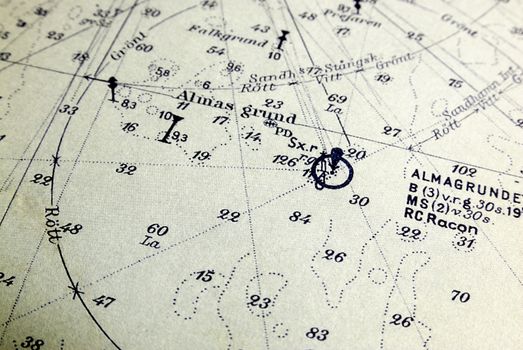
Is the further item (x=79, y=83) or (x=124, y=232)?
(x=79, y=83)

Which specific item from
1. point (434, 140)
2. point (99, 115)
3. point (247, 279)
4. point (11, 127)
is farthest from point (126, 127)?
point (434, 140)

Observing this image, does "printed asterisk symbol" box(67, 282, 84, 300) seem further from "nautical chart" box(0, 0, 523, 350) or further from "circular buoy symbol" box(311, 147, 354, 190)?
"circular buoy symbol" box(311, 147, 354, 190)

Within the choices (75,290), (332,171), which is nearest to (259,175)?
(332,171)

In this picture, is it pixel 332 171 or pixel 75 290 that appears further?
pixel 332 171

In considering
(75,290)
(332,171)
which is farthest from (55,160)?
(332,171)

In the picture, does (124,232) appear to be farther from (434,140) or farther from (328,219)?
(434,140)

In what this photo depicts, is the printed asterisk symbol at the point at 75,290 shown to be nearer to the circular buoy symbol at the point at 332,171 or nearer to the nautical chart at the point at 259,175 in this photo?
the nautical chart at the point at 259,175

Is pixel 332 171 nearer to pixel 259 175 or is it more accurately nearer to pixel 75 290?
pixel 259 175

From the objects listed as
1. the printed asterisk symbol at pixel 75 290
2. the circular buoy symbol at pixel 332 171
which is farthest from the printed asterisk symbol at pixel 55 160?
the circular buoy symbol at pixel 332 171
